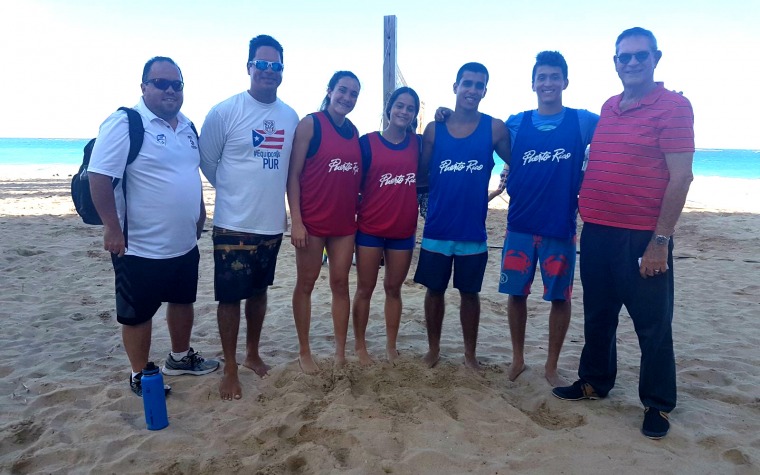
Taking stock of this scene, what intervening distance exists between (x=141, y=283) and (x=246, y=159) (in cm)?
103

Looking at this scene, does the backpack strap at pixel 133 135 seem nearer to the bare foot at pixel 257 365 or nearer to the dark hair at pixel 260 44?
the dark hair at pixel 260 44

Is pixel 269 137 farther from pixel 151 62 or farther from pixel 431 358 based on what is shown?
pixel 431 358

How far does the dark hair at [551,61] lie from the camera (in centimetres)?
348

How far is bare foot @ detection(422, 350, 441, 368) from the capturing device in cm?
391

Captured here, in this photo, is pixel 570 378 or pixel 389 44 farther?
pixel 389 44

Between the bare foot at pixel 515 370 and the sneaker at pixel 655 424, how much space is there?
939mm

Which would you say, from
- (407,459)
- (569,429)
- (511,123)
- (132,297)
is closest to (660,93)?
(511,123)

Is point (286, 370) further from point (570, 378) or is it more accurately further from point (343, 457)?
point (570, 378)

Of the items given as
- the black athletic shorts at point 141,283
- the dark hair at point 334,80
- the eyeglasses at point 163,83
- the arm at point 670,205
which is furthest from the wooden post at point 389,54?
the arm at point 670,205

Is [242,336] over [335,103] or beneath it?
beneath

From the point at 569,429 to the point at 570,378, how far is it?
2.97 feet

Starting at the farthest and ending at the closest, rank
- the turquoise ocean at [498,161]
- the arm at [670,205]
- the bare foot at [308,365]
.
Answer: the turquoise ocean at [498,161] → the bare foot at [308,365] → the arm at [670,205]

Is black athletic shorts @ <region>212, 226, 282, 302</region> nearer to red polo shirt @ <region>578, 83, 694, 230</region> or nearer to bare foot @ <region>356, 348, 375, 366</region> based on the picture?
bare foot @ <region>356, 348, 375, 366</region>

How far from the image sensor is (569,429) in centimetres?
296
